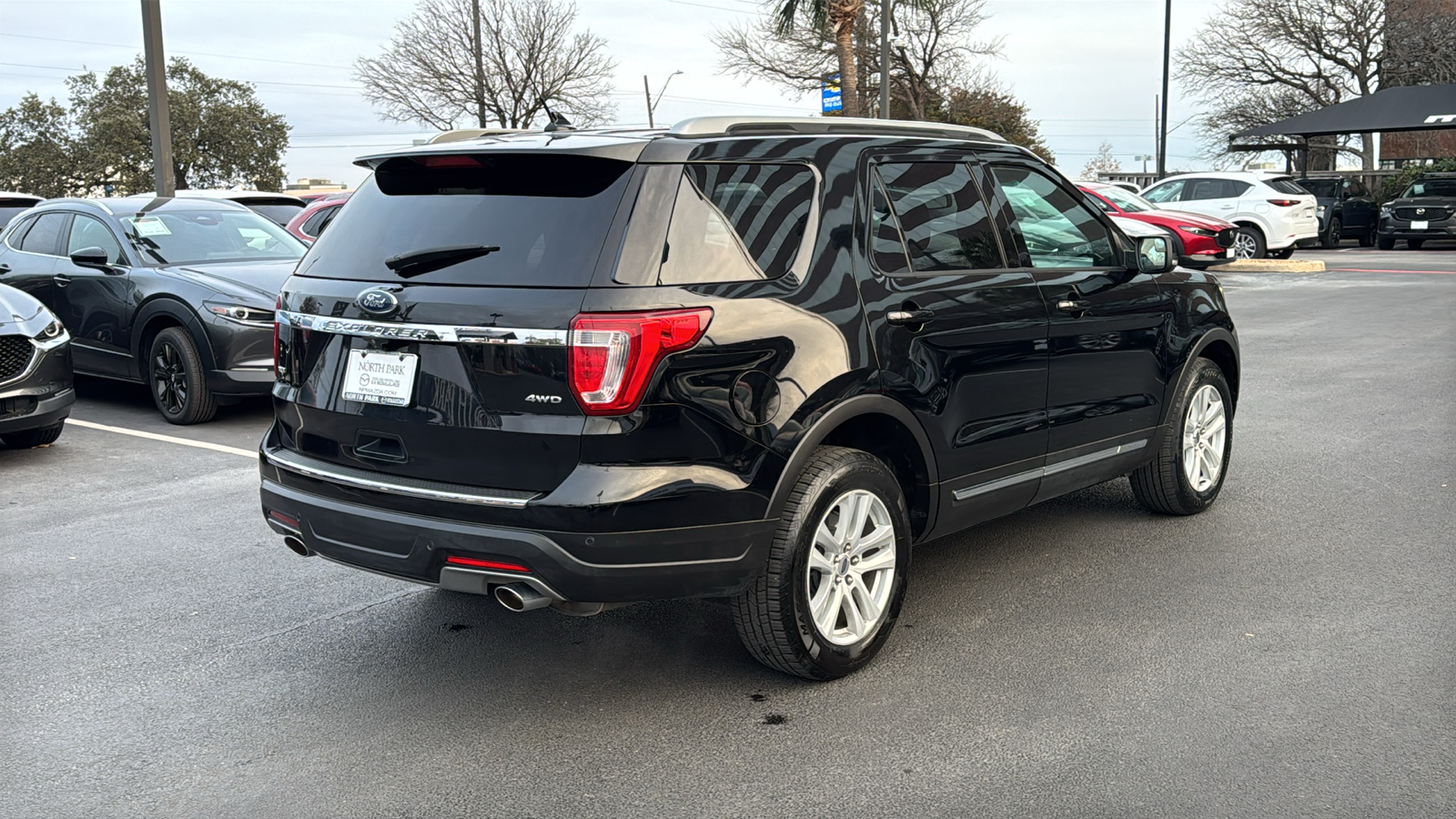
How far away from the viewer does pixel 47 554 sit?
586cm

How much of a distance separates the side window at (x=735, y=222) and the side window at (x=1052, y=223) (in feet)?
4.13

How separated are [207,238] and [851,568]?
7724 millimetres

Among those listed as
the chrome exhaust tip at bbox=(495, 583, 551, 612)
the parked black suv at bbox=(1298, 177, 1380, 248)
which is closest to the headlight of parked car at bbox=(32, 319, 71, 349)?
the chrome exhaust tip at bbox=(495, 583, 551, 612)

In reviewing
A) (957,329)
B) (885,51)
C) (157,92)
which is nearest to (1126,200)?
(885,51)

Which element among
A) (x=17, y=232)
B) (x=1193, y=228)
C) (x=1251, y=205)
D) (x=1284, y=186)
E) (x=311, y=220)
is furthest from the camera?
(x=1284, y=186)

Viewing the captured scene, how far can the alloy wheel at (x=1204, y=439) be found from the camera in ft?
19.7

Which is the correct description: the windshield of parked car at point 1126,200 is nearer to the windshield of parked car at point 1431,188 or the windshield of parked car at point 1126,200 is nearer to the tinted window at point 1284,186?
the tinted window at point 1284,186

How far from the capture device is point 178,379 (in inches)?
367

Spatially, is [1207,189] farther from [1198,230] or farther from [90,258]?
[90,258]

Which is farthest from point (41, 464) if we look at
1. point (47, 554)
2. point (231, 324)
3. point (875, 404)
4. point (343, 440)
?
point (875, 404)

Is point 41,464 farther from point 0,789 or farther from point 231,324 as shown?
point 0,789

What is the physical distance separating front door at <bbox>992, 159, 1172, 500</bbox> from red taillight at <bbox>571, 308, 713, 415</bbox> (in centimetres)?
201

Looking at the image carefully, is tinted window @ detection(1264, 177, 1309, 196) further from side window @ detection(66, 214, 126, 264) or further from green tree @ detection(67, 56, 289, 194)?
green tree @ detection(67, 56, 289, 194)

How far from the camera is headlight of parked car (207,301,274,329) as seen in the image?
8984mm
